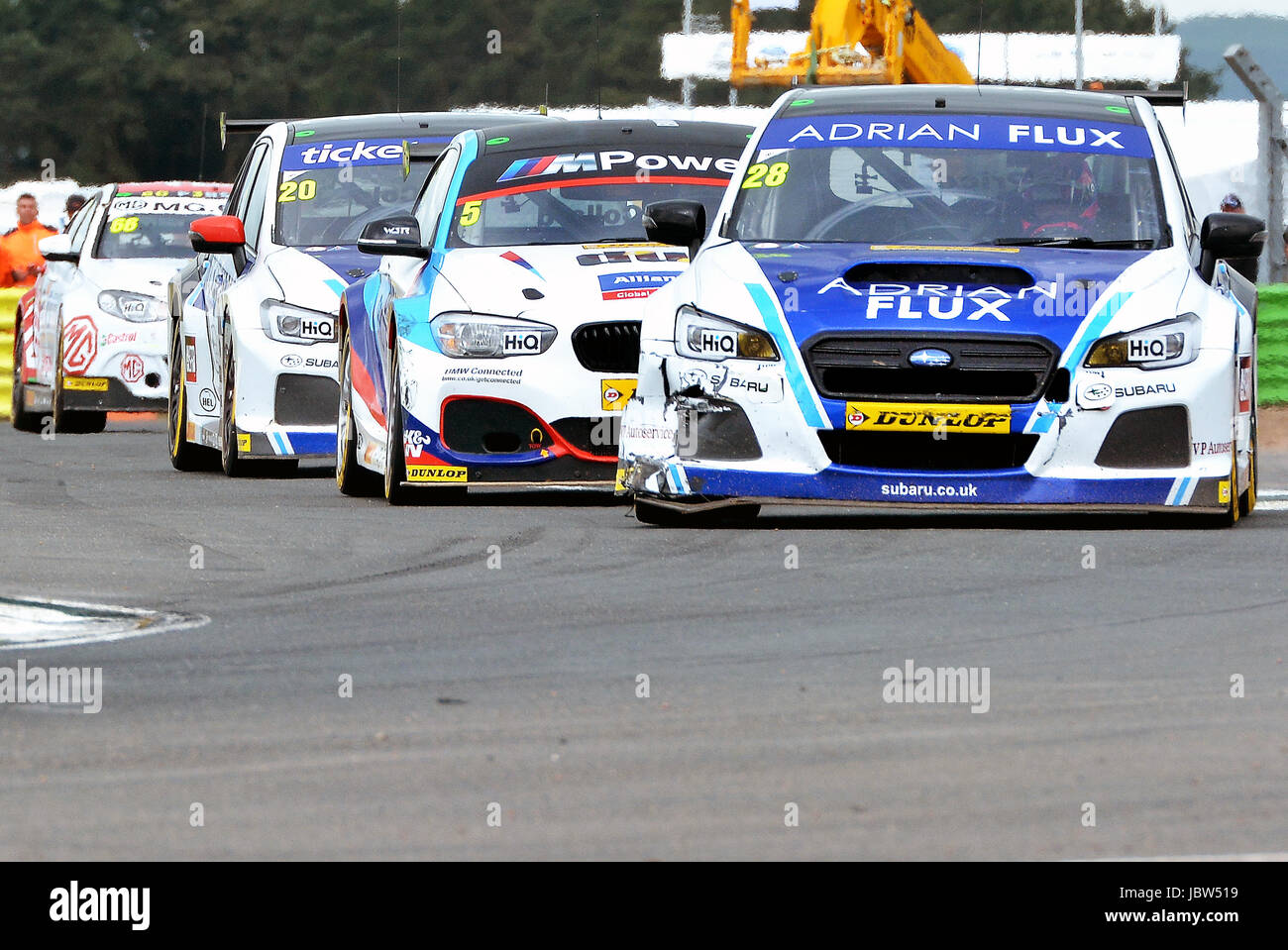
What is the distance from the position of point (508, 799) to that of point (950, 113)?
6.61 meters

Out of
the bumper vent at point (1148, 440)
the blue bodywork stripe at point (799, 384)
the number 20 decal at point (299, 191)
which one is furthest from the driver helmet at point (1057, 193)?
the number 20 decal at point (299, 191)

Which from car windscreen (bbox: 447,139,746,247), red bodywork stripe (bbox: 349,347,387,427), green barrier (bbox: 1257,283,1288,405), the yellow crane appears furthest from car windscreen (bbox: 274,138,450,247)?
the yellow crane

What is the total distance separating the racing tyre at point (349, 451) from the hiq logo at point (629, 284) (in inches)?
64.2

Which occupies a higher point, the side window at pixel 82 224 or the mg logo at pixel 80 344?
the side window at pixel 82 224

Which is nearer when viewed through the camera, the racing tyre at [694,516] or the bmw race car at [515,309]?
the racing tyre at [694,516]

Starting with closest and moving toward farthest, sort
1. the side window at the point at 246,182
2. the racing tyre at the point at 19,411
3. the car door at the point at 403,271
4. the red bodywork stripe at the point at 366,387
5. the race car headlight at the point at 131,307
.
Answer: the car door at the point at 403,271
the red bodywork stripe at the point at 366,387
the side window at the point at 246,182
the race car headlight at the point at 131,307
the racing tyre at the point at 19,411

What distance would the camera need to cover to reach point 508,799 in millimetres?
5523

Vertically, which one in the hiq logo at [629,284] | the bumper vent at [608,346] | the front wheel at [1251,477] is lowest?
the front wheel at [1251,477]

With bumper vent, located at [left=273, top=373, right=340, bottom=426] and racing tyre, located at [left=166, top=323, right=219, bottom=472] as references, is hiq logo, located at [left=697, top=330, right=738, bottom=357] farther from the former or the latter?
racing tyre, located at [left=166, top=323, right=219, bottom=472]

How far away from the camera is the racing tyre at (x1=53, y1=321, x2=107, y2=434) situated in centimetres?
1945

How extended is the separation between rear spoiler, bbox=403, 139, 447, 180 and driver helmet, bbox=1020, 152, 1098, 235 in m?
4.01

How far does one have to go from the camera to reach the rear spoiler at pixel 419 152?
14.5 meters

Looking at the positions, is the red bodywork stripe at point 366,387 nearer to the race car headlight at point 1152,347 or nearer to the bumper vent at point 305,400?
the bumper vent at point 305,400

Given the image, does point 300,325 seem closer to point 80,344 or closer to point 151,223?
point 80,344
